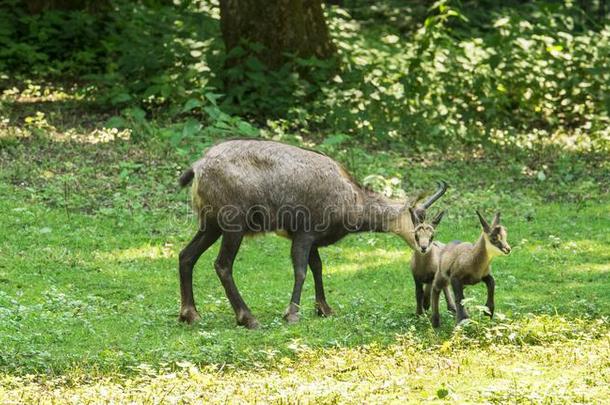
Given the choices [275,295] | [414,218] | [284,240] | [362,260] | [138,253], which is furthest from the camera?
[284,240]

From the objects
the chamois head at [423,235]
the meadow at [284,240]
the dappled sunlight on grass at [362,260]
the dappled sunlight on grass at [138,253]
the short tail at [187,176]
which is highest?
the short tail at [187,176]

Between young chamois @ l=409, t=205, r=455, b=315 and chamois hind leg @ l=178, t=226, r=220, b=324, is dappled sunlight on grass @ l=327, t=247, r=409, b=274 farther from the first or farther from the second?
chamois hind leg @ l=178, t=226, r=220, b=324

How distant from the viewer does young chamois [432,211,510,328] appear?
8.74 metres

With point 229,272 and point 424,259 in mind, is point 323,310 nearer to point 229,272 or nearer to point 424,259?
point 229,272

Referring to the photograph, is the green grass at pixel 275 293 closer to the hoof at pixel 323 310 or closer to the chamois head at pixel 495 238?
the hoof at pixel 323 310

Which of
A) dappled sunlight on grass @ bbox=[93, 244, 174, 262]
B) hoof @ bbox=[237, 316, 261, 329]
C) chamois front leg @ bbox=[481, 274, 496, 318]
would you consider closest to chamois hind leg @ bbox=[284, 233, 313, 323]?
hoof @ bbox=[237, 316, 261, 329]

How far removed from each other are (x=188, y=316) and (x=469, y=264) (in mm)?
2306

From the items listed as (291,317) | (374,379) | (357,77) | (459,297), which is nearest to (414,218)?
(459,297)

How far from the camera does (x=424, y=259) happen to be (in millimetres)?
9344

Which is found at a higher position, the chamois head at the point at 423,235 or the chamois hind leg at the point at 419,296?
the chamois head at the point at 423,235

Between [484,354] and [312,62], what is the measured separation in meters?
9.19

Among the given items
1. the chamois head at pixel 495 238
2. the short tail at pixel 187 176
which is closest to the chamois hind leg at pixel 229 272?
the short tail at pixel 187 176

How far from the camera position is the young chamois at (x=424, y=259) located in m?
9.10

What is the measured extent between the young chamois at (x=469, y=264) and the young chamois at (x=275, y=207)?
59 centimetres
